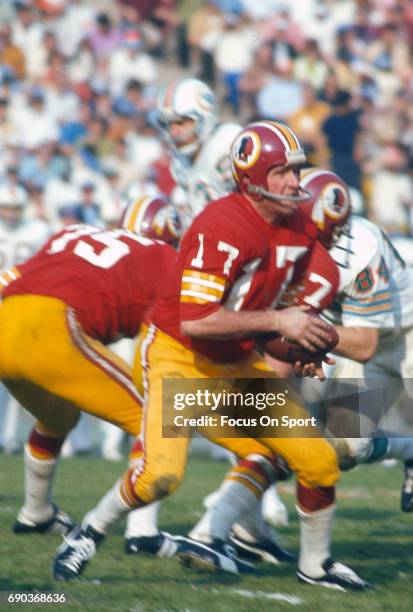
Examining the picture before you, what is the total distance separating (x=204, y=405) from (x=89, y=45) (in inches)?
422

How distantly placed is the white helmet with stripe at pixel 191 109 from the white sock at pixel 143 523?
2103 millimetres

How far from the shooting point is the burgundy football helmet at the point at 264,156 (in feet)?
15.6

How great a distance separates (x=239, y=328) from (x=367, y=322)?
4.81ft

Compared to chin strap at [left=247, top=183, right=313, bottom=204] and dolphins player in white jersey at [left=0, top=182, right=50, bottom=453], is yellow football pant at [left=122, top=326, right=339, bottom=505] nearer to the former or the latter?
chin strap at [left=247, top=183, right=313, bottom=204]

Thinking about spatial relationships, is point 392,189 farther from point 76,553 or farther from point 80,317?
point 76,553

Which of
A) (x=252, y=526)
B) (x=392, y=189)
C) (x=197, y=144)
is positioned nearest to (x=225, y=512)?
(x=252, y=526)

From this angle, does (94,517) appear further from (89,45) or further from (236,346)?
(89,45)

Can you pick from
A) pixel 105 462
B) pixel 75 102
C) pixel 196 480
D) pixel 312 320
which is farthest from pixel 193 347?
pixel 75 102

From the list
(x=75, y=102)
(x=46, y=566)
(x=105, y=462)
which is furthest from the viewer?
(x=75, y=102)

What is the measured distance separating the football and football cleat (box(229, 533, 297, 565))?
3.73 feet

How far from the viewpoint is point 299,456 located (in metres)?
4.72

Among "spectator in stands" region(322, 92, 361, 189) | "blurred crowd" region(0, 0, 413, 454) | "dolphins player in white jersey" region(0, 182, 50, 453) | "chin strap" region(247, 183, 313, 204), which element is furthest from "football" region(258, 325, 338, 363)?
"spectator in stands" region(322, 92, 361, 189)

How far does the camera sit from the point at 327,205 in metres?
5.57

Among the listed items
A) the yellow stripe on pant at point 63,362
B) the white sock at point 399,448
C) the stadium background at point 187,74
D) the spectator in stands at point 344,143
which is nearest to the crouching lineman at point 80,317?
the yellow stripe on pant at point 63,362
